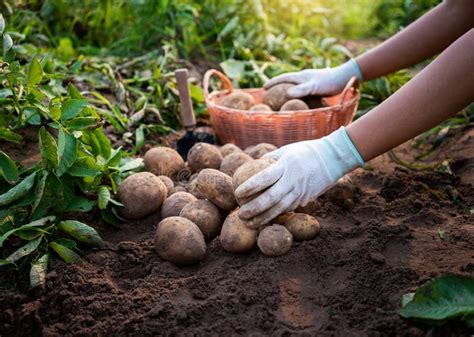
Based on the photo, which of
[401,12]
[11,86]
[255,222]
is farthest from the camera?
[401,12]

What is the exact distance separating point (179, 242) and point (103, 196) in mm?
392

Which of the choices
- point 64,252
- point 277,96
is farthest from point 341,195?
point 64,252

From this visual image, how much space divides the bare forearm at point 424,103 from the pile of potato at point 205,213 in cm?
38

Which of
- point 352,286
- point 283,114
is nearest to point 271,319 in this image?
point 352,286

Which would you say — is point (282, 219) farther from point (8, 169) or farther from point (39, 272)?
point (8, 169)

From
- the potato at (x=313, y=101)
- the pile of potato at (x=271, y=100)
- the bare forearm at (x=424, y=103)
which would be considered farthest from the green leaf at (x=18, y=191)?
the potato at (x=313, y=101)

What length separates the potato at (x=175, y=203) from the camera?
7.29ft

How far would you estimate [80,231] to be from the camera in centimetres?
203

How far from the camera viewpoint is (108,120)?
2.98 metres

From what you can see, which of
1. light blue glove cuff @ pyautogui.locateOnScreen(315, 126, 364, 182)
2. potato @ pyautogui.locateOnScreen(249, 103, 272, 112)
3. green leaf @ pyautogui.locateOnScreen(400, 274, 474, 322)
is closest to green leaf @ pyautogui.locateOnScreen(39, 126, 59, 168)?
light blue glove cuff @ pyautogui.locateOnScreen(315, 126, 364, 182)

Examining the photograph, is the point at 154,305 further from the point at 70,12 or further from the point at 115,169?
the point at 70,12

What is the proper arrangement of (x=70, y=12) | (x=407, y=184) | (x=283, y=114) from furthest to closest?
(x=70, y=12) → (x=283, y=114) → (x=407, y=184)

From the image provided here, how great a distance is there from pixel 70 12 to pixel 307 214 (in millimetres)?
2722

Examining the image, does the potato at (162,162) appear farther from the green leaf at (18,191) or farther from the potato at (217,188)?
the green leaf at (18,191)
